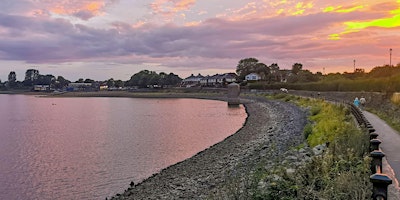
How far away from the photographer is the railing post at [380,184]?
14.4ft

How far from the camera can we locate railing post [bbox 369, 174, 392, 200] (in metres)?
4.38

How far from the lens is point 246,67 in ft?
508

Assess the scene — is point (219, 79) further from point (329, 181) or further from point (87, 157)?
point (329, 181)

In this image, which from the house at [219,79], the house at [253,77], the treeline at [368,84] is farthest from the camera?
the house at [219,79]

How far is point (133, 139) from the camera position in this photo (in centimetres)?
3178

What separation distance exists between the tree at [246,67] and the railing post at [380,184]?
148 metres

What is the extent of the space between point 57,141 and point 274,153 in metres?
21.2

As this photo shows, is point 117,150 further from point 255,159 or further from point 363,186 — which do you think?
point 363,186

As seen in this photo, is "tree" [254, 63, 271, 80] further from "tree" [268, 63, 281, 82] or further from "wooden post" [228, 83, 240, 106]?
"wooden post" [228, 83, 240, 106]

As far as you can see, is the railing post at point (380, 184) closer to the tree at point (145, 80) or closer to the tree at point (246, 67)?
the tree at point (246, 67)

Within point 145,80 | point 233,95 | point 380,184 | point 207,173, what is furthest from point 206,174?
point 145,80

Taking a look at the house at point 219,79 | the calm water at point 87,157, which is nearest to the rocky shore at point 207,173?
the calm water at point 87,157

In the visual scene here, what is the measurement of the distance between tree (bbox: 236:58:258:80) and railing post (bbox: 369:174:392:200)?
147974 millimetres

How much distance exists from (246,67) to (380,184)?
499 feet
